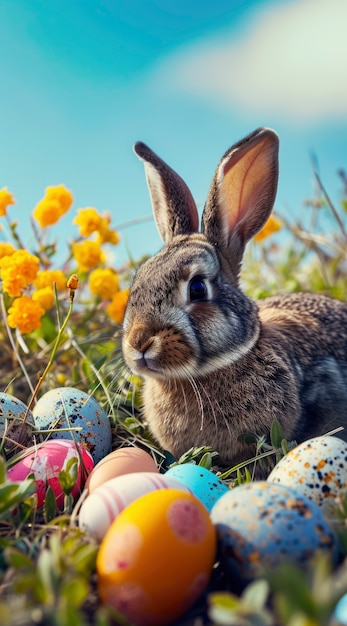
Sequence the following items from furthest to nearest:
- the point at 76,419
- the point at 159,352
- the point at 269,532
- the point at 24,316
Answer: the point at 24,316 → the point at 76,419 → the point at 159,352 → the point at 269,532

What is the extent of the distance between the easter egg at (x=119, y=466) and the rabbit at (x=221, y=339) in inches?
15.6

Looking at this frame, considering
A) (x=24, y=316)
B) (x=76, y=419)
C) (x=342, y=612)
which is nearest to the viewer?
(x=342, y=612)

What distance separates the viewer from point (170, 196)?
3.63 meters

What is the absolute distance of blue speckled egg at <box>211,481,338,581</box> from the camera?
188cm

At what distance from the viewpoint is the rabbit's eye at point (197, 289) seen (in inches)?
122

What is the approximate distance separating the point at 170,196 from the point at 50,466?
5.60 feet

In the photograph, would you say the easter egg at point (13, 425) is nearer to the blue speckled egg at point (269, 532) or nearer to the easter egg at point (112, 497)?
the easter egg at point (112, 497)

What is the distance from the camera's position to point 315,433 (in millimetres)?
3436

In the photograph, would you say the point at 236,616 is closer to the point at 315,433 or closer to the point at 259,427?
the point at 259,427

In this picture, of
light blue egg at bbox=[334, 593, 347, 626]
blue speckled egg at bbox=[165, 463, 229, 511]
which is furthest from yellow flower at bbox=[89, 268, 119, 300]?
light blue egg at bbox=[334, 593, 347, 626]

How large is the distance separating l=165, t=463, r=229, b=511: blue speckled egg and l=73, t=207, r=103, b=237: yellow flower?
2.18m

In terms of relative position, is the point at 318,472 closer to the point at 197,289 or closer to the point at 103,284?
the point at 197,289

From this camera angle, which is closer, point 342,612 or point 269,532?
point 342,612

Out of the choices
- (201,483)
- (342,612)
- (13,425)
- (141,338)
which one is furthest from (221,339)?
(342,612)
